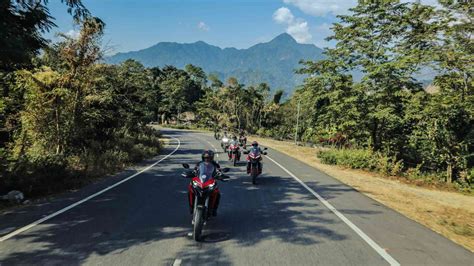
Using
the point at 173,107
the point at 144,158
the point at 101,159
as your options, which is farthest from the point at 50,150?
the point at 173,107

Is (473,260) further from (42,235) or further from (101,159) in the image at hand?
(101,159)

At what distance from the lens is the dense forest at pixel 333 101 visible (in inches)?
466

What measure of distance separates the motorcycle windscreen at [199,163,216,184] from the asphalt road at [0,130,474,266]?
1.04 metres

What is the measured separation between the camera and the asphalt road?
5.63 metres

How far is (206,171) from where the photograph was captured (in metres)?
7.37

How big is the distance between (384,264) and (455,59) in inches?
616

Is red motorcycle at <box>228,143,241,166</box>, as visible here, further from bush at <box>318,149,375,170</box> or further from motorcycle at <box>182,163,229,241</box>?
motorcycle at <box>182,163,229,241</box>

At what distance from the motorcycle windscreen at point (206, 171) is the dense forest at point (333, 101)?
461 cm

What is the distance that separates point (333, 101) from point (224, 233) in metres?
17.0

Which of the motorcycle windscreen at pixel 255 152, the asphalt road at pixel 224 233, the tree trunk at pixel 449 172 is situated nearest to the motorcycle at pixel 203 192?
the asphalt road at pixel 224 233

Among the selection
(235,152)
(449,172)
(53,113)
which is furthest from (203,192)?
(449,172)

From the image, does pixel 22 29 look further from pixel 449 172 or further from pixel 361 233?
pixel 449 172

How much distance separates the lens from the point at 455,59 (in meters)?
17.5

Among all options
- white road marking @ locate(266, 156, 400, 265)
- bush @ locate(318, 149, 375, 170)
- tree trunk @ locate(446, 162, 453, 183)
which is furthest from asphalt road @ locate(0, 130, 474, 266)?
tree trunk @ locate(446, 162, 453, 183)
